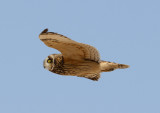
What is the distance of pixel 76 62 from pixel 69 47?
28.2 inches

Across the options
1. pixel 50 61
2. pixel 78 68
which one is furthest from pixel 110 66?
pixel 50 61

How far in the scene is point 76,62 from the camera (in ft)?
38.6

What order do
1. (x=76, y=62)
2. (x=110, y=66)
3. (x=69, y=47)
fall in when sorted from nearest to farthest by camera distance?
(x=69, y=47) → (x=76, y=62) → (x=110, y=66)

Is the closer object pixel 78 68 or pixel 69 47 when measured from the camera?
pixel 69 47

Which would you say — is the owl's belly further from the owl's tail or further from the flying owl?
the owl's tail

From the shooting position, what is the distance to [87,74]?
40.9ft

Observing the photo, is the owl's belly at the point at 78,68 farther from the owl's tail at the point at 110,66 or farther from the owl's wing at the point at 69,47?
the owl's tail at the point at 110,66

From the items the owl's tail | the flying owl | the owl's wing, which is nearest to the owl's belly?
the flying owl

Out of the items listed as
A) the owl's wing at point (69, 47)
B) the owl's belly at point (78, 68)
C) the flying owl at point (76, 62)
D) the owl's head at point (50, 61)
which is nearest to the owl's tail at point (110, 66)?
the flying owl at point (76, 62)

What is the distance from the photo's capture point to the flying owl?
1123cm

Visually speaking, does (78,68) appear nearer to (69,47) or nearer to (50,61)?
(50,61)

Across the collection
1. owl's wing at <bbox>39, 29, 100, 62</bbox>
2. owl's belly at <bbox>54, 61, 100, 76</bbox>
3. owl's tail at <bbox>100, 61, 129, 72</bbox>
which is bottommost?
owl's belly at <bbox>54, 61, 100, 76</bbox>

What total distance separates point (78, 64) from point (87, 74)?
77cm

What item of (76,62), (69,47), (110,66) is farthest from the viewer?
(110,66)
